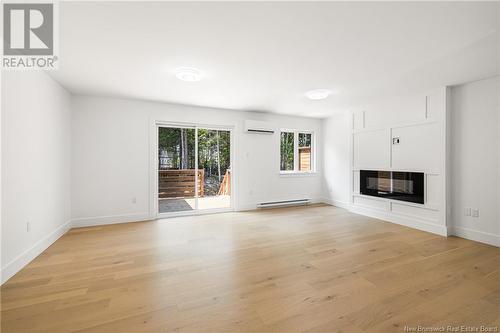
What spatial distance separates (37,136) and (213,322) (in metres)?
3.10

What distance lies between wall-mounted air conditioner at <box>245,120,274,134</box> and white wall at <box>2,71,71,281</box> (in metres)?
3.45

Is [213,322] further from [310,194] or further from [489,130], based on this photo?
[310,194]

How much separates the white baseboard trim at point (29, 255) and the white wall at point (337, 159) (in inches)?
225

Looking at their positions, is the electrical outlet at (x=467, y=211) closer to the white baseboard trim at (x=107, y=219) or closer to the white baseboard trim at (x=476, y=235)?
the white baseboard trim at (x=476, y=235)

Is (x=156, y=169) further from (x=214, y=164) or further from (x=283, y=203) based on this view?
(x=283, y=203)

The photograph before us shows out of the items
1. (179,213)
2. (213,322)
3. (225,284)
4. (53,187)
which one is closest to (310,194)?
(179,213)

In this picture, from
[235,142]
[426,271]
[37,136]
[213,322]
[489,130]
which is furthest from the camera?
[235,142]

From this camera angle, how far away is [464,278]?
2.30 metres

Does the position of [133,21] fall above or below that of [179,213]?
above

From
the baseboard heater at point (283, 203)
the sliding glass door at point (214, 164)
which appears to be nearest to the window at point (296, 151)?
the baseboard heater at point (283, 203)

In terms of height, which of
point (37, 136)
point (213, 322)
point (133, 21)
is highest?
point (133, 21)

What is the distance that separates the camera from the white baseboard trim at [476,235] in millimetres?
3228

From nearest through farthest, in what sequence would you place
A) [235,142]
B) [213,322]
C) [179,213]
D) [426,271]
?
1. [213,322]
2. [426,271]
3. [179,213]
4. [235,142]

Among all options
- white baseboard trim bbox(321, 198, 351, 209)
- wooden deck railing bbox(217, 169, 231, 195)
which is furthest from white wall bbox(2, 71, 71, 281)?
white baseboard trim bbox(321, 198, 351, 209)
